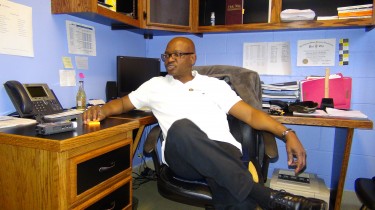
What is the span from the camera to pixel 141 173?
2.51 m

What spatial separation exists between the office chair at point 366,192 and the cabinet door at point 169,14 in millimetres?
1582

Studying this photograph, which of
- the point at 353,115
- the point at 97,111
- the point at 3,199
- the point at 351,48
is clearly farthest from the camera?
the point at 351,48

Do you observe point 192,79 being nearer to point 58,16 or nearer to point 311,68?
point 58,16

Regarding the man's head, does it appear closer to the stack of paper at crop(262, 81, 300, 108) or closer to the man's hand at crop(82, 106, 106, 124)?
the man's hand at crop(82, 106, 106, 124)

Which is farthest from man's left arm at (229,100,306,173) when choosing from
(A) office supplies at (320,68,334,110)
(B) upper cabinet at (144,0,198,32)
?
(B) upper cabinet at (144,0,198,32)

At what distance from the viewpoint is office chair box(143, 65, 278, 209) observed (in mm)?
1176

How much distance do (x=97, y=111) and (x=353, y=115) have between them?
1.50m

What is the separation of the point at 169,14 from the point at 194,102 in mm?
935

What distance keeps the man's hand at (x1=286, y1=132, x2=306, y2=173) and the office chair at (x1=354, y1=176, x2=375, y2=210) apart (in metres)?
0.29

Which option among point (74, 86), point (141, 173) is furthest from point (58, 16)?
point (141, 173)

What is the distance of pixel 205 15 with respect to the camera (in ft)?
7.95

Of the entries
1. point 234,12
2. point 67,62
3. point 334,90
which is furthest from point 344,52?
point 67,62

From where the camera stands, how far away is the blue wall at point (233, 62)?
5.25ft

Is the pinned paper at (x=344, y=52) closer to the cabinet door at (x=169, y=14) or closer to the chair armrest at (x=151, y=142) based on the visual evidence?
the cabinet door at (x=169, y=14)
